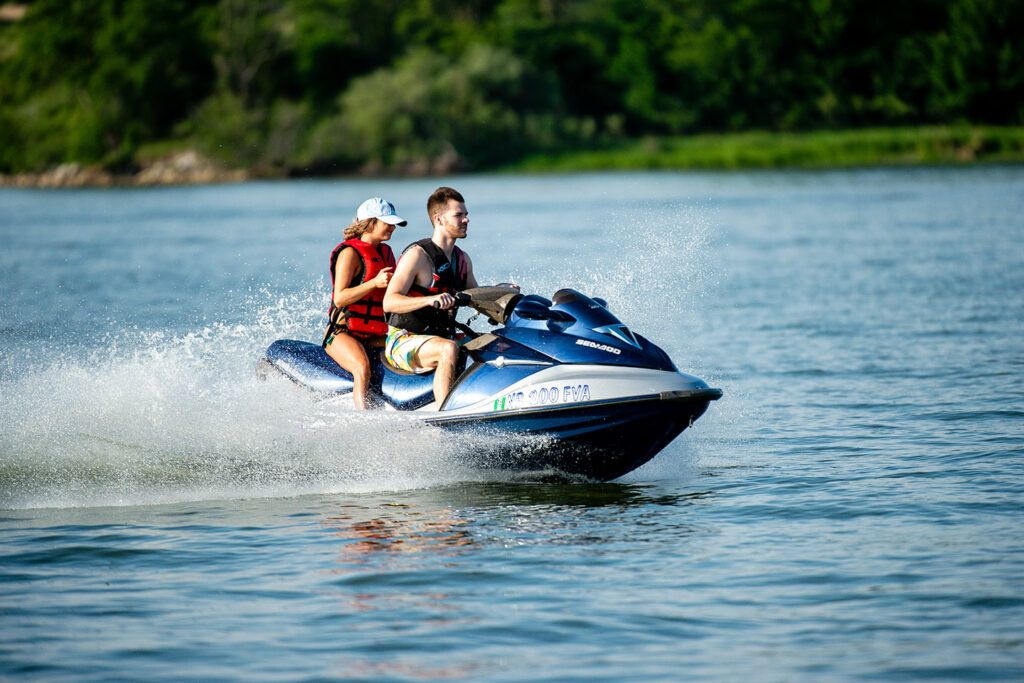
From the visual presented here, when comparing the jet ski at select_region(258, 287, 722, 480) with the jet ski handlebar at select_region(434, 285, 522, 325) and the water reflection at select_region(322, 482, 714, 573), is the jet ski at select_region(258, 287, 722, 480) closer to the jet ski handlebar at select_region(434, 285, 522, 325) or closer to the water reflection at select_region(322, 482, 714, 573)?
the jet ski handlebar at select_region(434, 285, 522, 325)

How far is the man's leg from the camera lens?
685cm

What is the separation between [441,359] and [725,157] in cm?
4851

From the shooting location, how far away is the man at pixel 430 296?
674cm

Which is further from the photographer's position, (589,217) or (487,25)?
(487,25)

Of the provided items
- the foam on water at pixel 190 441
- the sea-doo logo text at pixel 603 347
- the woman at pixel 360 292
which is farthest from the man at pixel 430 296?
the sea-doo logo text at pixel 603 347

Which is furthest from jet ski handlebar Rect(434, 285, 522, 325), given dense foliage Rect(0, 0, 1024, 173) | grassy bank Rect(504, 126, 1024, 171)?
dense foliage Rect(0, 0, 1024, 173)

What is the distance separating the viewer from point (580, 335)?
6715mm

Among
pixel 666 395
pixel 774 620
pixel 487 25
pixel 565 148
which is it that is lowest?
pixel 774 620

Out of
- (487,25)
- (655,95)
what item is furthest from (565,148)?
(487,25)

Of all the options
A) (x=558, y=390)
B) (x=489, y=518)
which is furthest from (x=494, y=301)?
(x=489, y=518)

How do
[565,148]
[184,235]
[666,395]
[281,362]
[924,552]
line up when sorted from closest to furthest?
[924,552]
[666,395]
[281,362]
[184,235]
[565,148]

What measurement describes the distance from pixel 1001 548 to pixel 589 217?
1001 inches

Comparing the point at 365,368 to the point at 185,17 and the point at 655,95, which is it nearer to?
the point at 655,95

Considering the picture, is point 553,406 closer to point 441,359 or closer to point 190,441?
point 441,359
